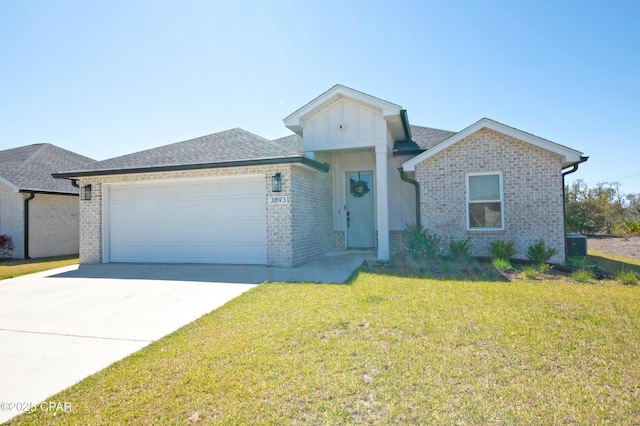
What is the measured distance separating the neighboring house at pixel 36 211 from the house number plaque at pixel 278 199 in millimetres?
10612

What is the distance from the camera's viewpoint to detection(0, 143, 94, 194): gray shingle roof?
14.4 meters

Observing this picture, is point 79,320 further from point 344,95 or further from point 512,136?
point 512,136

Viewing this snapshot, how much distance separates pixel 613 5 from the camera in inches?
363

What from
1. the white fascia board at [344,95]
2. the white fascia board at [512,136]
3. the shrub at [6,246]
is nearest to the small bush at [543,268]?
the white fascia board at [512,136]

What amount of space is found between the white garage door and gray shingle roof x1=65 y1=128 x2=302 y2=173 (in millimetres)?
673

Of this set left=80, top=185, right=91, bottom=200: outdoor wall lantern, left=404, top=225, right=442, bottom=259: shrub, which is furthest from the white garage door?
left=404, top=225, right=442, bottom=259: shrub

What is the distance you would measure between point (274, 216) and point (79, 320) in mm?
5020

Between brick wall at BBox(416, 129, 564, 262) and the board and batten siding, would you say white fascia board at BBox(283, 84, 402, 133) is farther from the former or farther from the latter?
brick wall at BBox(416, 129, 564, 262)

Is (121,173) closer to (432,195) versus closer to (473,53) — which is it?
→ (432,195)

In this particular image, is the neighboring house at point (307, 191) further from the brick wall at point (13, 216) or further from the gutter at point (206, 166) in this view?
the brick wall at point (13, 216)

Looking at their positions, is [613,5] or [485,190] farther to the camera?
[485,190]

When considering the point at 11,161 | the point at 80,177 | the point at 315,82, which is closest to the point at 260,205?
the point at 315,82

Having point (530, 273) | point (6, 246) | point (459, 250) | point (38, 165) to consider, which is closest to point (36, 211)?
point (6, 246)

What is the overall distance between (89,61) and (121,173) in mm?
3468
